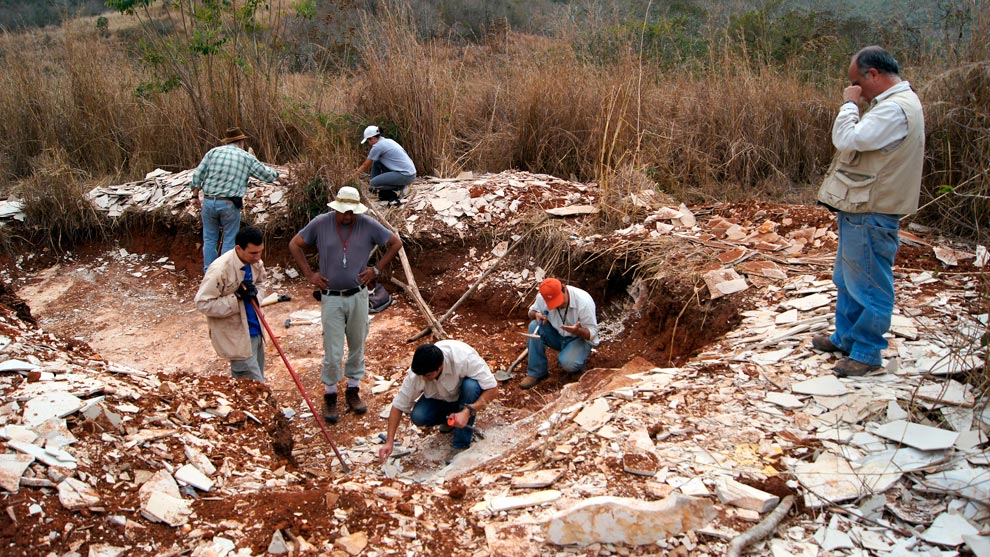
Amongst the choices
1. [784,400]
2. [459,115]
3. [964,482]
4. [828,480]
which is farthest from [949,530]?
[459,115]

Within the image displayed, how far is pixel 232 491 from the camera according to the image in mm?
3385

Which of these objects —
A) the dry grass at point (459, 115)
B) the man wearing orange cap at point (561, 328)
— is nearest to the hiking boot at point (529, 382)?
the man wearing orange cap at point (561, 328)

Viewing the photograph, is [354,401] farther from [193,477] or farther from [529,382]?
[193,477]

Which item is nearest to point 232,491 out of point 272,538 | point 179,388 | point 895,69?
point 272,538

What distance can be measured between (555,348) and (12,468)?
152 inches

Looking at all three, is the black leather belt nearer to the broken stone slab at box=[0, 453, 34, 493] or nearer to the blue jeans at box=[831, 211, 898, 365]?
the broken stone slab at box=[0, 453, 34, 493]

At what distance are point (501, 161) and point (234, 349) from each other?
5198 mm

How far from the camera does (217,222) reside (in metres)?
7.39

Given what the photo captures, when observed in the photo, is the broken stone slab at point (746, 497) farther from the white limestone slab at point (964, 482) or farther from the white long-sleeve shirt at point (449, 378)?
the white long-sleeve shirt at point (449, 378)

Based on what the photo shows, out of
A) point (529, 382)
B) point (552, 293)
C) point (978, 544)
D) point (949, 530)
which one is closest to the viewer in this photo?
point (978, 544)

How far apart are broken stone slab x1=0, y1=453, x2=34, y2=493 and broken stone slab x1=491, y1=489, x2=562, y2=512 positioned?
2053mm

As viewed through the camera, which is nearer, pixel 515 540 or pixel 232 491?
pixel 515 540

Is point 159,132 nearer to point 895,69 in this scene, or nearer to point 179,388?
point 179,388

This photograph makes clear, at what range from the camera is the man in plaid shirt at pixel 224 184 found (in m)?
7.06
